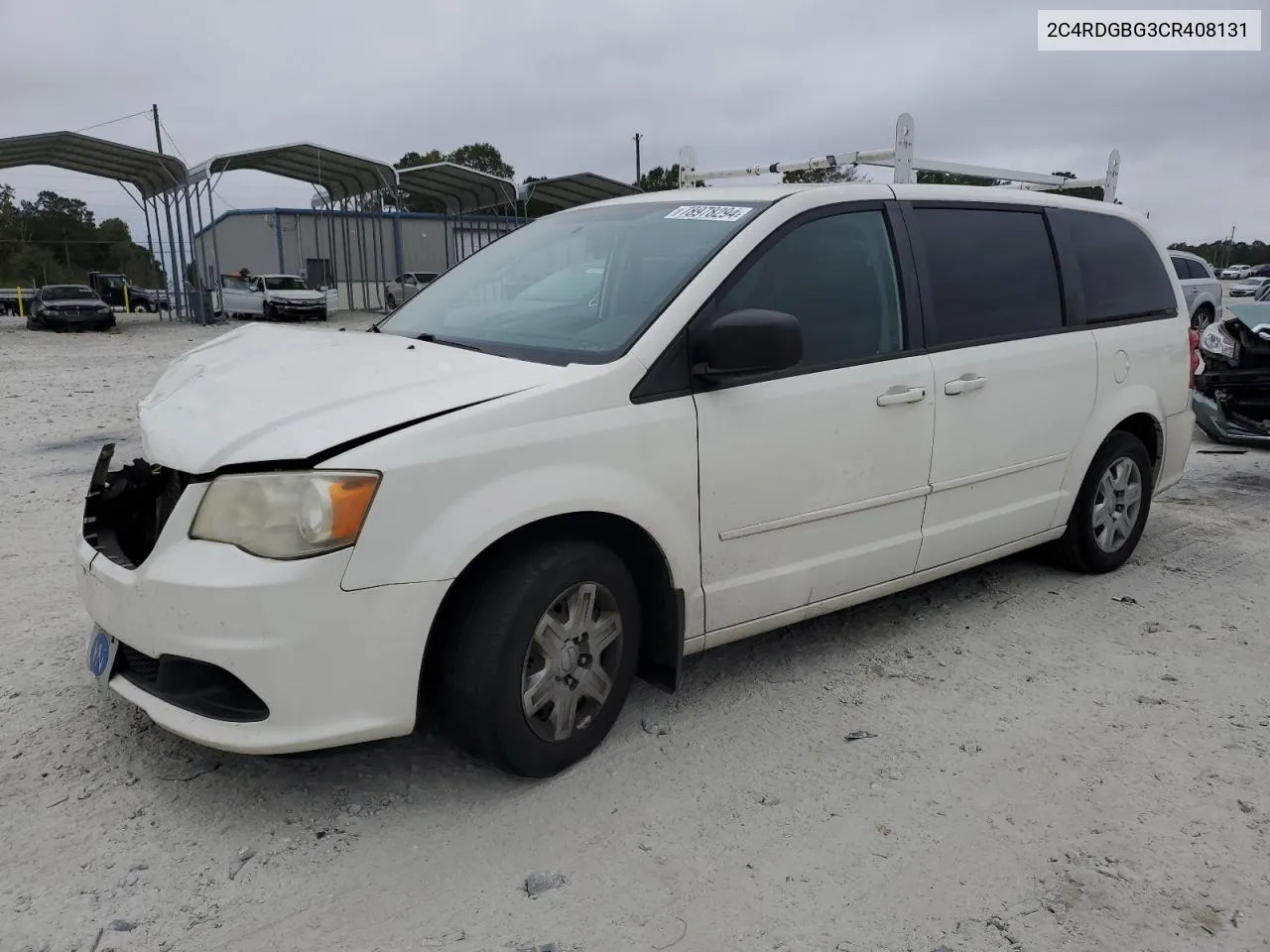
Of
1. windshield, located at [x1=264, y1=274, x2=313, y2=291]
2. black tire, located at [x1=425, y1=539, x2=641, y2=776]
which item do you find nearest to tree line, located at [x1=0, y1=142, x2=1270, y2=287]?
windshield, located at [x1=264, y1=274, x2=313, y2=291]

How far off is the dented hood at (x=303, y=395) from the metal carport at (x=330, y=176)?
24391 millimetres

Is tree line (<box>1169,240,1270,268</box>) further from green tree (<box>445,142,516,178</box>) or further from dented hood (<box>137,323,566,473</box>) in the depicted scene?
dented hood (<box>137,323,566,473</box>)

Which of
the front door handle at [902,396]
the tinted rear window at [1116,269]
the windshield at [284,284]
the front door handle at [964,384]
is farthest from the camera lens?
the windshield at [284,284]

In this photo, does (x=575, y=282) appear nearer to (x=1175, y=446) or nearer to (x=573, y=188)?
(x=1175, y=446)

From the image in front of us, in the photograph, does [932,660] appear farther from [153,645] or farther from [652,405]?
[153,645]

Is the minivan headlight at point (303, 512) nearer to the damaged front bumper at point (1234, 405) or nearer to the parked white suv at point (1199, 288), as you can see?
the damaged front bumper at point (1234, 405)

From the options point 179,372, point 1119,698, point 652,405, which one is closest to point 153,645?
point 179,372

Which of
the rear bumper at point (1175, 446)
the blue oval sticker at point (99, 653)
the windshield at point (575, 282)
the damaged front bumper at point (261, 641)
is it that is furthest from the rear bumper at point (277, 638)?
the rear bumper at point (1175, 446)

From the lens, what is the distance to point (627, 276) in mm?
3324

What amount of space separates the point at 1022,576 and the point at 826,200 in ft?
7.76

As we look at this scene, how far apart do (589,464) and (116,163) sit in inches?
1118

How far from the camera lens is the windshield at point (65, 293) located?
78.2ft

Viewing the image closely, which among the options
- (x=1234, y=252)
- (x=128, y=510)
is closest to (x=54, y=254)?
(x=128, y=510)

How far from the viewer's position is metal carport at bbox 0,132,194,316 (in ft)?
76.9
